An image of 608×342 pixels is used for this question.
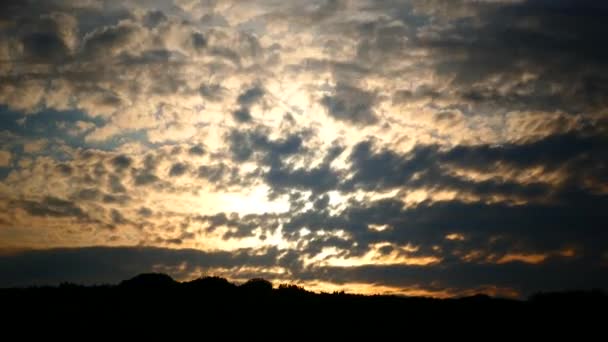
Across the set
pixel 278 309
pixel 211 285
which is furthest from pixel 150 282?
pixel 278 309

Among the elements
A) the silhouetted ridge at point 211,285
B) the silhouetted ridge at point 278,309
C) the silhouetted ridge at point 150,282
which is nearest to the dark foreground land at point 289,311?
the silhouetted ridge at point 278,309

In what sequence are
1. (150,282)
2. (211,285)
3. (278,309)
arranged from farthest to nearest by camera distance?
(150,282) → (211,285) → (278,309)

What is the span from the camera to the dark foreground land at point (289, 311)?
24562mm

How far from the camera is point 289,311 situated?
1088 inches

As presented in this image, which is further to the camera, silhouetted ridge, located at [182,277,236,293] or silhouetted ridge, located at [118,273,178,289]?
silhouetted ridge, located at [118,273,178,289]

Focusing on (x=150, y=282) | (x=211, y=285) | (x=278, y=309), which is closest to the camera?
(x=278, y=309)

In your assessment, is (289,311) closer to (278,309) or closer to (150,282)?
(278,309)

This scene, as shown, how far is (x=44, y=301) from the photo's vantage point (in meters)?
29.4

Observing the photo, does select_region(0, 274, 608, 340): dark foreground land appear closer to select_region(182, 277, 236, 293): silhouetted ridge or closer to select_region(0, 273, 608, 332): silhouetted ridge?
select_region(0, 273, 608, 332): silhouetted ridge

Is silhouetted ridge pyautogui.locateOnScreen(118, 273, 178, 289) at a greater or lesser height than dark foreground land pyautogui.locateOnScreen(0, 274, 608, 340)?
greater

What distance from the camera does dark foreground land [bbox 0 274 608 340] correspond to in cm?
2456

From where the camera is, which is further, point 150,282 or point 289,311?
point 150,282

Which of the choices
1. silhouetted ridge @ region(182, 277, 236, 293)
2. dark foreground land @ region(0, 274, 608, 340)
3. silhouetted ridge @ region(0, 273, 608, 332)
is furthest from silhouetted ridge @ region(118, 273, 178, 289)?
silhouetted ridge @ region(182, 277, 236, 293)

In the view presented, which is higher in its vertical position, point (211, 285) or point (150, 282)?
point (150, 282)
